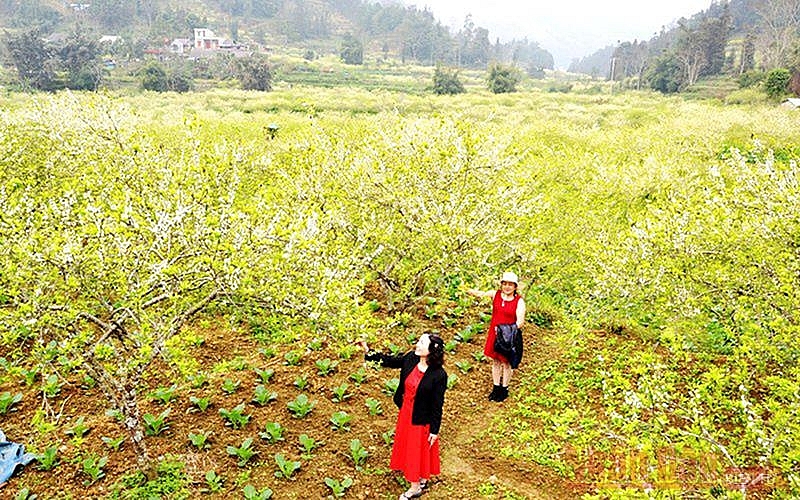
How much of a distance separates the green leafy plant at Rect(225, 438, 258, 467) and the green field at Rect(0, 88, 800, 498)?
1.82 m

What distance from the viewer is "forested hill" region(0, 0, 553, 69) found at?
5394 inches

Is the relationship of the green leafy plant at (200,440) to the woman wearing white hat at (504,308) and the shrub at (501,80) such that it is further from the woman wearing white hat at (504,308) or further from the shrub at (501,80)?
the shrub at (501,80)

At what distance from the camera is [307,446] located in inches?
374

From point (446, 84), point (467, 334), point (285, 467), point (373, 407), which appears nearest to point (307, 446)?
point (285, 467)

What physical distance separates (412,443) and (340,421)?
2191 millimetres

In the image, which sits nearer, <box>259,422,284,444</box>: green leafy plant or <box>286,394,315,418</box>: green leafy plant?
<box>259,422,284,444</box>: green leafy plant

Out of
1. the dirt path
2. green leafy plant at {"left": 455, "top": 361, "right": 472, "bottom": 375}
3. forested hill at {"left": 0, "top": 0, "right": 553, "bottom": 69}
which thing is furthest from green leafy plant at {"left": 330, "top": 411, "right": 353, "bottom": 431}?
forested hill at {"left": 0, "top": 0, "right": 553, "bottom": 69}

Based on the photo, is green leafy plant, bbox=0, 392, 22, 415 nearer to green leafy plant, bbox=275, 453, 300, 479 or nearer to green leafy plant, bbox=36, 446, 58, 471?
green leafy plant, bbox=36, 446, 58, 471

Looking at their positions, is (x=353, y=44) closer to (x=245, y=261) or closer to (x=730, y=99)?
(x=730, y=99)

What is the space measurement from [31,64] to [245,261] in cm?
9291

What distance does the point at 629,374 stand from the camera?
480 inches

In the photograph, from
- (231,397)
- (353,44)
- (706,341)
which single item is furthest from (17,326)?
(353,44)

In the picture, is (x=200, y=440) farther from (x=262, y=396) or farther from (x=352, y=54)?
(x=352, y=54)

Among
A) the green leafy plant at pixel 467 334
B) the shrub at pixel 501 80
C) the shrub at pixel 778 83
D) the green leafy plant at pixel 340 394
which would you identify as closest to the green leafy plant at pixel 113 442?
the green leafy plant at pixel 340 394
